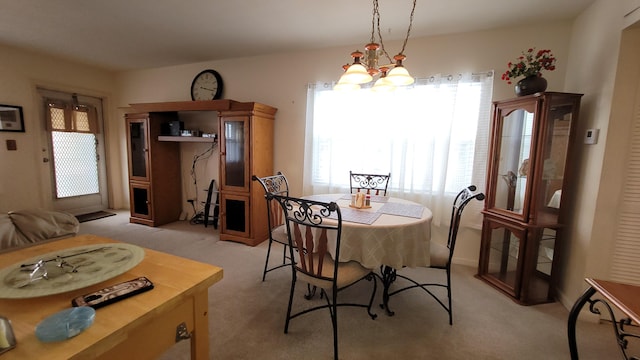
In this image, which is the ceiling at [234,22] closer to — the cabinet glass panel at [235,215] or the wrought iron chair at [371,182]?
the wrought iron chair at [371,182]

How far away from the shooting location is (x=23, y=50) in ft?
12.1

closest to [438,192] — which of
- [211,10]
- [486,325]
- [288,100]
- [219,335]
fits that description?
[486,325]

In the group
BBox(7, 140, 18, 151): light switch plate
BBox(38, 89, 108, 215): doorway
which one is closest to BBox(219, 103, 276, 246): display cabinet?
BBox(38, 89, 108, 215): doorway

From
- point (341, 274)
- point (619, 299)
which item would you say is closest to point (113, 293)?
point (341, 274)

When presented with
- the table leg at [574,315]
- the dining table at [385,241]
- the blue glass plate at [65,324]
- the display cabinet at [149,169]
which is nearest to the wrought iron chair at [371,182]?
the dining table at [385,241]

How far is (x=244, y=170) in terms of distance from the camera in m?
3.35

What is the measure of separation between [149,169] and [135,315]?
12.8 ft

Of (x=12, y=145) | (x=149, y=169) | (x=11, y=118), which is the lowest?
(x=149, y=169)

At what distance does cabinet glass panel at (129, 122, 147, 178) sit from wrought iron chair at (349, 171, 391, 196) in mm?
3152

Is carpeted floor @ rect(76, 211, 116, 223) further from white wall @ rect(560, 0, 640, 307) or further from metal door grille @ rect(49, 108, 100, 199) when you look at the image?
white wall @ rect(560, 0, 640, 307)

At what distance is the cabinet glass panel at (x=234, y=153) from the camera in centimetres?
335

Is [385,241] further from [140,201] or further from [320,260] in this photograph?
[140,201]

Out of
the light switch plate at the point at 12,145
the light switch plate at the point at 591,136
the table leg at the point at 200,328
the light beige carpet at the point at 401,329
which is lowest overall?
the light beige carpet at the point at 401,329

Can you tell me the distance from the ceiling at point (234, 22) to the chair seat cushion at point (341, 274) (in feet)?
7.05
